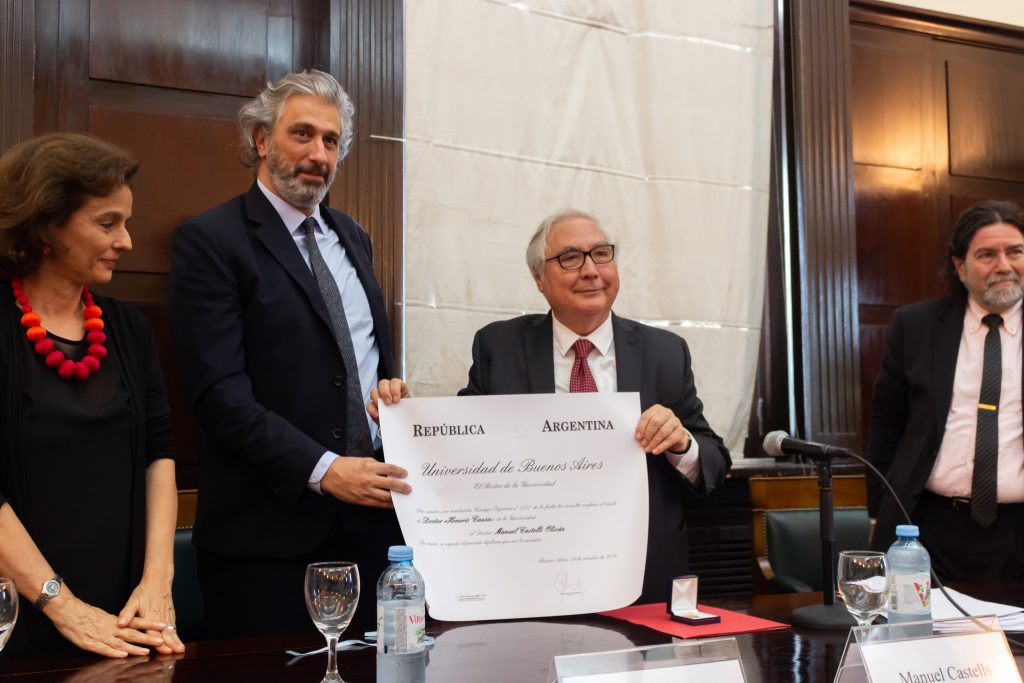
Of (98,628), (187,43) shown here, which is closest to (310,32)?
(187,43)

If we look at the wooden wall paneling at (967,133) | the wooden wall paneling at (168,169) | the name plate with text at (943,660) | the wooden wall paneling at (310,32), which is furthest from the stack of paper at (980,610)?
the wooden wall paneling at (967,133)

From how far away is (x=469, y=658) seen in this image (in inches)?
60.1

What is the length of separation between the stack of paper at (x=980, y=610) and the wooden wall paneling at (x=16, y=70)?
271cm

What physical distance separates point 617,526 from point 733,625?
11.3 inches

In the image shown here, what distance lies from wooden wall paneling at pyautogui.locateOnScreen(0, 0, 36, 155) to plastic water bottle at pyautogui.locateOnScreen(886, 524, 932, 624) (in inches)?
102

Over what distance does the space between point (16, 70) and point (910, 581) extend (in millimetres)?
2743

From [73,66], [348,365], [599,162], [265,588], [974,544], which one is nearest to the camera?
[265,588]

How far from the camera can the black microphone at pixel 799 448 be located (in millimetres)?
1770

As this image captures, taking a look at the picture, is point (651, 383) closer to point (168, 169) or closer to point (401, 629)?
point (401, 629)

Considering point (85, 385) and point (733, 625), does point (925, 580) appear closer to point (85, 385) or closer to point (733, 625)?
point (733, 625)

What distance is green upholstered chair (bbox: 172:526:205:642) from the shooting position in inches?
104

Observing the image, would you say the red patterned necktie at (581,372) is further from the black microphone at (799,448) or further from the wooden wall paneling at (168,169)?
the wooden wall paneling at (168,169)

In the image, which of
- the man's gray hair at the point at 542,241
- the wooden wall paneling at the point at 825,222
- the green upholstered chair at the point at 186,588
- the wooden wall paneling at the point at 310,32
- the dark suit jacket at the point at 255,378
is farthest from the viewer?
the wooden wall paneling at the point at 825,222
